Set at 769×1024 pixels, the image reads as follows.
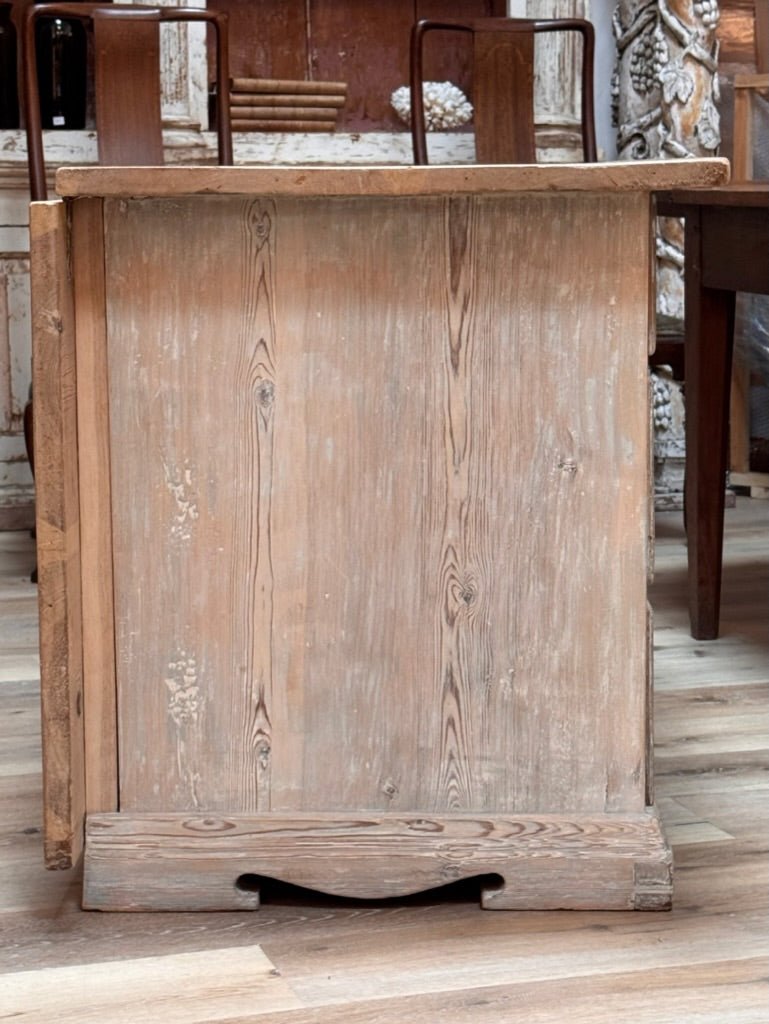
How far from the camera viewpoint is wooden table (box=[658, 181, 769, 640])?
2.27 meters

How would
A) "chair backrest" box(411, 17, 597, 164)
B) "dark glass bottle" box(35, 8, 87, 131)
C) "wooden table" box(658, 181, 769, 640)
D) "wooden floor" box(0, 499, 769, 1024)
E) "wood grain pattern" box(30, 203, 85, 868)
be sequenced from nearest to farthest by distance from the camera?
"wooden floor" box(0, 499, 769, 1024) → "wood grain pattern" box(30, 203, 85, 868) → "wooden table" box(658, 181, 769, 640) → "chair backrest" box(411, 17, 597, 164) → "dark glass bottle" box(35, 8, 87, 131)

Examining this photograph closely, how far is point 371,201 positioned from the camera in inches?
52.1

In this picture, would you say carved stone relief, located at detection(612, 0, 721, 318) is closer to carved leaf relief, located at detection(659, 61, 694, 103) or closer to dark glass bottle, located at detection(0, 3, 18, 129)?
carved leaf relief, located at detection(659, 61, 694, 103)

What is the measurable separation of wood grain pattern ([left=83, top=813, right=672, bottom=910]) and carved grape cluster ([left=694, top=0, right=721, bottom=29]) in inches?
103

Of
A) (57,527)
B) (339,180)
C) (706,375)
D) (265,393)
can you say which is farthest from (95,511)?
(706,375)

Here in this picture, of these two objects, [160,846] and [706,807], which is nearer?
[160,846]

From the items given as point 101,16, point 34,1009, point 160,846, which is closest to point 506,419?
point 160,846

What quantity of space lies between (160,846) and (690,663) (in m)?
1.15

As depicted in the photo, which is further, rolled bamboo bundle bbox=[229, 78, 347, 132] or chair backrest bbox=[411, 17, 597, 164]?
rolled bamboo bundle bbox=[229, 78, 347, 132]

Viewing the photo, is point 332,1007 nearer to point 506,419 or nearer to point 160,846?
point 160,846

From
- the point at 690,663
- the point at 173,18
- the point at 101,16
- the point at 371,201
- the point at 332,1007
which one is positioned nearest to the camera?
the point at 332,1007

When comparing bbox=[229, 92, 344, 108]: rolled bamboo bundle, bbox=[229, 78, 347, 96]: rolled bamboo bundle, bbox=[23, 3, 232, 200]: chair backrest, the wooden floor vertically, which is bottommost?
the wooden floor

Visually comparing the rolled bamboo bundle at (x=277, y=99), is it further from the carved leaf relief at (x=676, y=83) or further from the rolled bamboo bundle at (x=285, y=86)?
the carved leaf relief at (x=676, y=83)

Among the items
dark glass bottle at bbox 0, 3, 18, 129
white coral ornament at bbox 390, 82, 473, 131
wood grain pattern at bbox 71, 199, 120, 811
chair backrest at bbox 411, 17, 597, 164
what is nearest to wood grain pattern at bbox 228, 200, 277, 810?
wood grain pattern at bbox 71, 199, 120, 811
